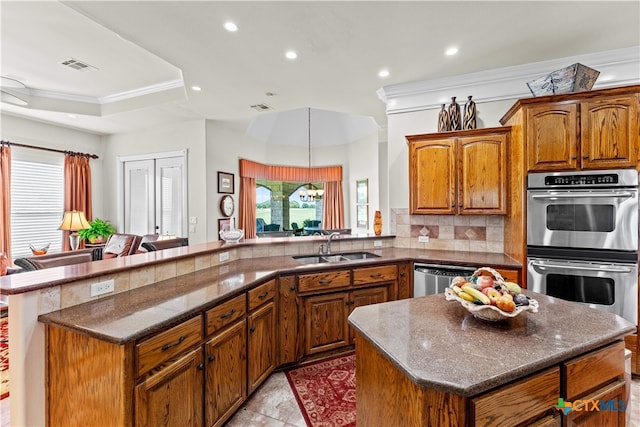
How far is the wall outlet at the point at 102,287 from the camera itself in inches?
65.4

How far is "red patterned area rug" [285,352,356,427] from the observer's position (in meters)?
2.04

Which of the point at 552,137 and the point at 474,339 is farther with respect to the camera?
the point at 552,137

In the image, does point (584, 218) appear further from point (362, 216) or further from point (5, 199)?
point (5, 199)

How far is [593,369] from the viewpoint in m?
1.19

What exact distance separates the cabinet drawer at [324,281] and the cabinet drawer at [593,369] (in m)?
1.79

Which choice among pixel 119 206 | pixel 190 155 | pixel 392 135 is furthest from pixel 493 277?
pixel 119 206

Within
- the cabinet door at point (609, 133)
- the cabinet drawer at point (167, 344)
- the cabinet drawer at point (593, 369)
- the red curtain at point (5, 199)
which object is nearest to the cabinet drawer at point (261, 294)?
the cabinet drawer at point (167, 344)

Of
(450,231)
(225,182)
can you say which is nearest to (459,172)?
(450,231)

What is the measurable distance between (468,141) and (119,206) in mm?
6289

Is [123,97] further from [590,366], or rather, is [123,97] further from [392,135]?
[590,366]

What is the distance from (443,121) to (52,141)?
652 cm

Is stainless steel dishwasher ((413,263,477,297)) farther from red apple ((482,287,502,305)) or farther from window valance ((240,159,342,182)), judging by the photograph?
window valance ((240,159,342,182))

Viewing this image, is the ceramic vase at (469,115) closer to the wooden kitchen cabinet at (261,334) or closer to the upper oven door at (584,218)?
the upper oven door at (584,218)

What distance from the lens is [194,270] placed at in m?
2.41
